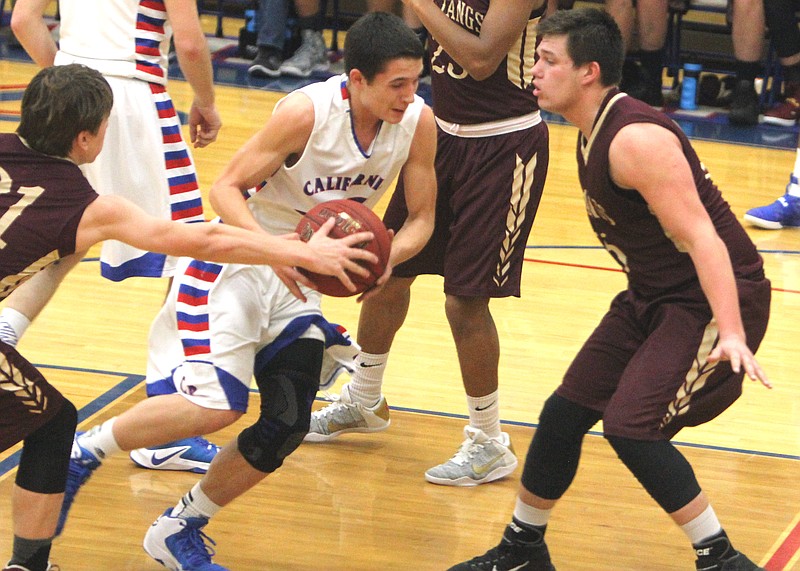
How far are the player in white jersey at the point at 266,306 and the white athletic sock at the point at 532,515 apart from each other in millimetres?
650

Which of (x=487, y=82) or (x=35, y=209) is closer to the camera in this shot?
(x=35, y=209)

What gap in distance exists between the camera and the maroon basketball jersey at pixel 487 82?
14.0 ft

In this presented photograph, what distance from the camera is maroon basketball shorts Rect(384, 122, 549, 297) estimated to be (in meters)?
4.22

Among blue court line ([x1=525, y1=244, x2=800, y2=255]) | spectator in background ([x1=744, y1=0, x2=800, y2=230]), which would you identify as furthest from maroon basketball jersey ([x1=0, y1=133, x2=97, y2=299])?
spectator in background ([x1=744, y1=0, x2=800, y2=230])

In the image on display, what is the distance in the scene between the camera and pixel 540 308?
6.05 metres

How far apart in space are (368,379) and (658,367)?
4.94ft

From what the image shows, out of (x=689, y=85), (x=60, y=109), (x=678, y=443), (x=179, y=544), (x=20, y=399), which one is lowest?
(x=689, y=85)

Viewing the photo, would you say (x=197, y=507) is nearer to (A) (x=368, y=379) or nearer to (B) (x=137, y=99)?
(A) (x=368, y=379)

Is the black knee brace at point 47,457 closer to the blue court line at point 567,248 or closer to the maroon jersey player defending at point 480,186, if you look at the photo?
the maroon jersey player defending at point 480,186

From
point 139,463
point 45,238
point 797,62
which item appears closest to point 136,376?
point 139,463

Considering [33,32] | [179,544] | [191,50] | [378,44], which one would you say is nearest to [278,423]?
[179,544]

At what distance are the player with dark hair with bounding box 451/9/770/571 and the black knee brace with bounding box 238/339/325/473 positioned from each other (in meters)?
0.62

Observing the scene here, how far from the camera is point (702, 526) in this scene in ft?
10.8

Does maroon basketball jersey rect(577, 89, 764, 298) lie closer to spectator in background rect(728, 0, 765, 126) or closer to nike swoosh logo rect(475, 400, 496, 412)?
nike swoosh logo rect(475, 400, 496, 412)
